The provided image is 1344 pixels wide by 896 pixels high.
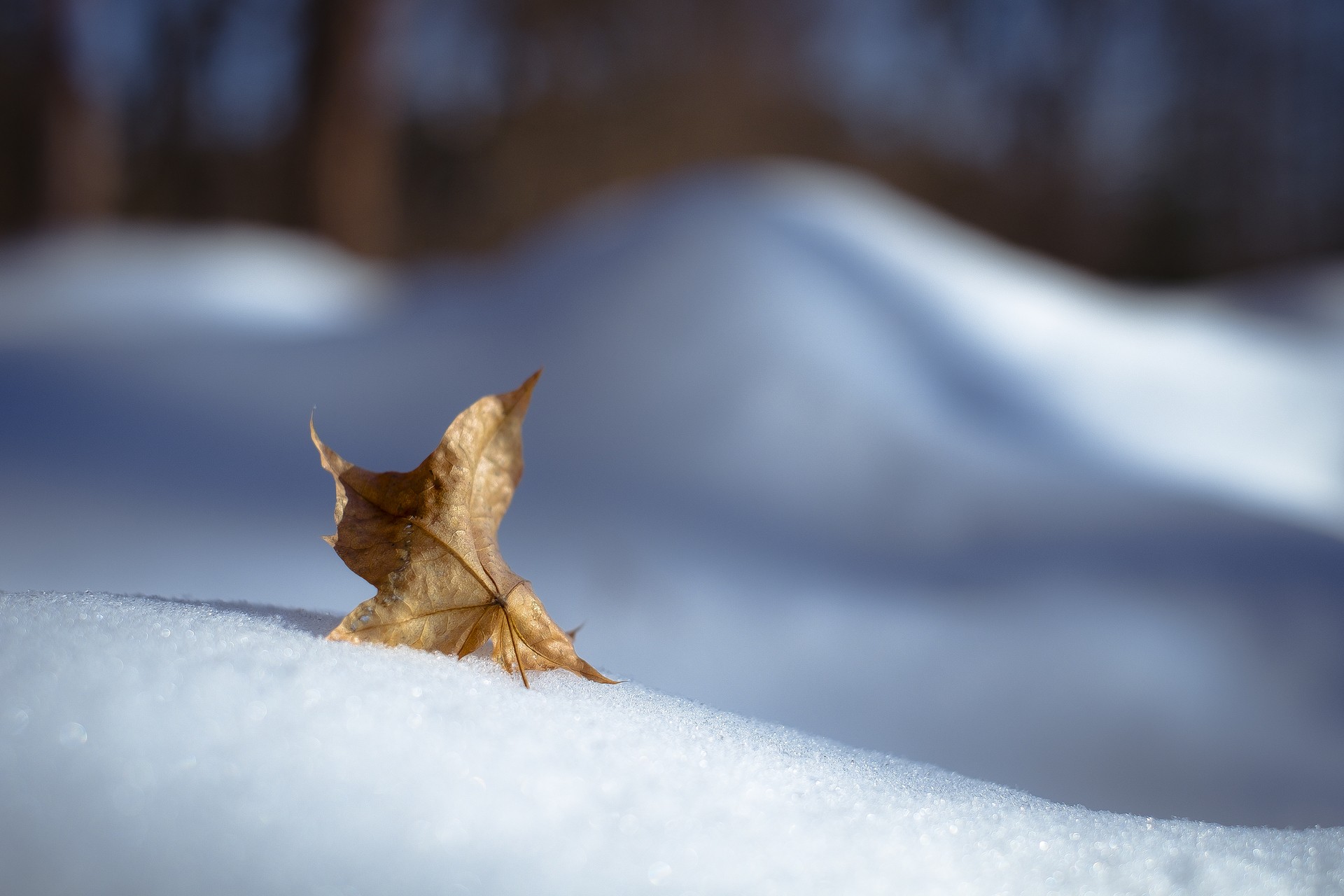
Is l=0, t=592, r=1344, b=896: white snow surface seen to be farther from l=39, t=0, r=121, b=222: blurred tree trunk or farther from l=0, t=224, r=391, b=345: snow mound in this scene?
l=39, t=0, r=121, b=222: blurred tree trunk

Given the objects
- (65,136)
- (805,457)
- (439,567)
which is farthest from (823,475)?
(65,136)

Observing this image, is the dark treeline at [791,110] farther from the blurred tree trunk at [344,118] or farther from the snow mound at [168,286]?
the snow mound at [168,286]

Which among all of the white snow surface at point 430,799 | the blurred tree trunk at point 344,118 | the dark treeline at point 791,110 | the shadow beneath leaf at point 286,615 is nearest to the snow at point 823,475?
the shadow beneath leaf at point 286,615

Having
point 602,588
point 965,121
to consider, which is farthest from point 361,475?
point 965,121

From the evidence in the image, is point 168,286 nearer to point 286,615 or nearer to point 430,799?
point 286,615

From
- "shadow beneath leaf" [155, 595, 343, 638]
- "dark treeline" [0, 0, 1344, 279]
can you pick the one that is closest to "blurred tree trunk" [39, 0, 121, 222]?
"dark treeline" [0, 0, 1344, 279]

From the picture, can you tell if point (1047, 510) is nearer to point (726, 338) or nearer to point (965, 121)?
point (726, 338)

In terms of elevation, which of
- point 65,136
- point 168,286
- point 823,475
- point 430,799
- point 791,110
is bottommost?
point 430,799
